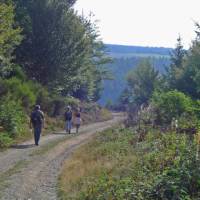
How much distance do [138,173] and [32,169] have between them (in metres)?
4.66

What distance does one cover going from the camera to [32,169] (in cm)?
1577

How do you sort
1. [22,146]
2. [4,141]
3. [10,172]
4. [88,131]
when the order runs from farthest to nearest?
[88,131]
[22,146]
[4,141]
[10,172]

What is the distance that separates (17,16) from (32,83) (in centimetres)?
487

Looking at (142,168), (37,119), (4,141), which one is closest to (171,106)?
(37,119)

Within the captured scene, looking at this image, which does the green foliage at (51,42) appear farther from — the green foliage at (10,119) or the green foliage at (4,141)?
the green foliage at (4,141)

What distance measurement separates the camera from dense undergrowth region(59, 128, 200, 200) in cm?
1002

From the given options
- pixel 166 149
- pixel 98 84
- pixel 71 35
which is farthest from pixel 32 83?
pixel 98 84

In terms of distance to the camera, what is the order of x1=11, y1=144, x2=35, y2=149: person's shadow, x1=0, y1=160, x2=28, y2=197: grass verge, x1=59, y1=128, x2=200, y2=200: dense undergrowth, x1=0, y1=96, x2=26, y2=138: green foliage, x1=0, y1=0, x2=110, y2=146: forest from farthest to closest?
x1=0, y1=0, x2=110, y2=146: forest → x1=0, y1=96, x2=26, y2=138: green foliage → x1=11, y1=144, x2=35, y2=149: person's shadow → x1=0, y1=160, x2=28, y2=197: grass verge → x1=59, y1=128, x2=200, y2=200: dense undergrowth

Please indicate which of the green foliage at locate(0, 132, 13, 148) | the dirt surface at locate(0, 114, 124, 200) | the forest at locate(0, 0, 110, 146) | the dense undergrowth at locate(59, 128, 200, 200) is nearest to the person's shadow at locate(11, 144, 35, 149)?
the dirt surface at locate(0, 114, 124, 200)

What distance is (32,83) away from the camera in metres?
33.4

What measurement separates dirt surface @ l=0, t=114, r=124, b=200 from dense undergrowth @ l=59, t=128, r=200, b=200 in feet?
1.33

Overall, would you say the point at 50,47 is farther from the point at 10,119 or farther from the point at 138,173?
the point at 138,173

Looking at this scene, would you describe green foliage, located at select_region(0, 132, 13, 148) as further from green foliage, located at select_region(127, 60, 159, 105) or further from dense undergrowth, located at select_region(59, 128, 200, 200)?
green foliage, located at select_region(127, 60, 159, 105)

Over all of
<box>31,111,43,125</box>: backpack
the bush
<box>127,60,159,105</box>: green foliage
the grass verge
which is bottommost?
<box>127,60,159,105</box>: green foliage
